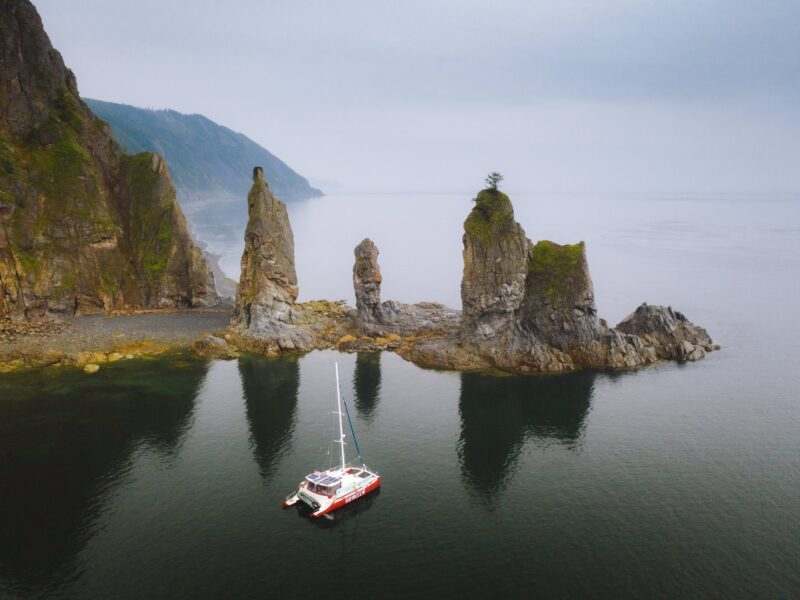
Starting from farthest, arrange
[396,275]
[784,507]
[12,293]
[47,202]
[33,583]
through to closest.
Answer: [396,275], [47,202], [12,293], [784,507], [33,583]

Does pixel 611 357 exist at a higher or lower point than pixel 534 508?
higher

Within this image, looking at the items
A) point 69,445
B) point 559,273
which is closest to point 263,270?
point 69,445

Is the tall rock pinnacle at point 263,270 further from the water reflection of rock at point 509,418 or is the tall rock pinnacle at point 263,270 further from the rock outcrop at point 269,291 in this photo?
the water reflection of rock at point 509,418

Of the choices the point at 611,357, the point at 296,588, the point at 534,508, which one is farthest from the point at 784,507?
the point at 296,588

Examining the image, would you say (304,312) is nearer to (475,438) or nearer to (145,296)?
(145,296)

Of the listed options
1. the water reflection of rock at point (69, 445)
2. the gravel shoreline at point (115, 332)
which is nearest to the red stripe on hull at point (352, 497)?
the water reflection of rock at point (69, 445)
